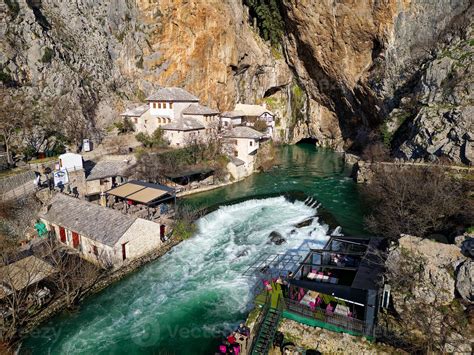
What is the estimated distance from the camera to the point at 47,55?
49938 mm

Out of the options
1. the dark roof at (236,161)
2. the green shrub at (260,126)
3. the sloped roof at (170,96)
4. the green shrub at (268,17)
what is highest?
the green shrub at (268,17)

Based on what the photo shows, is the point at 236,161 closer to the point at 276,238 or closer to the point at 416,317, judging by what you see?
the point at 276,238

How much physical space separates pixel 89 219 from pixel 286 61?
67.3 metres

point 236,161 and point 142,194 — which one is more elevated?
point 236,161

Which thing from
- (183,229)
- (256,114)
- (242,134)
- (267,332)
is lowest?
(267,332)

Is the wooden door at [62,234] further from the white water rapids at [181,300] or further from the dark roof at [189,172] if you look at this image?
the dark roof at [189,172]

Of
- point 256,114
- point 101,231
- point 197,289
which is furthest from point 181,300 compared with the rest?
point 256,114

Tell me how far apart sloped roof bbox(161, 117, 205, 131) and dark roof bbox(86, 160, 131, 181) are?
1060 cm

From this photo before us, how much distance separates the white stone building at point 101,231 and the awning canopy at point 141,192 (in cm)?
367

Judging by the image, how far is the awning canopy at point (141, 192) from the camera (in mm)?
30406

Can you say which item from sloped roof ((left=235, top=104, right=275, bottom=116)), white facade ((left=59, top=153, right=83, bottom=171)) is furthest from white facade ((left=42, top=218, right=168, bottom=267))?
sloped roof ((left=235, top=104, right=275, bottom=116))

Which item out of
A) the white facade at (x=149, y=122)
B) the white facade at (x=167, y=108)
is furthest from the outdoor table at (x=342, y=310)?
the white facade at (x=149, y=122)

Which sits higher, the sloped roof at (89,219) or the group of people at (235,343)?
the sloped roof at (89,219)

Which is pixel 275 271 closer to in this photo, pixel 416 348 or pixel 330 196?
pixel 416 348
